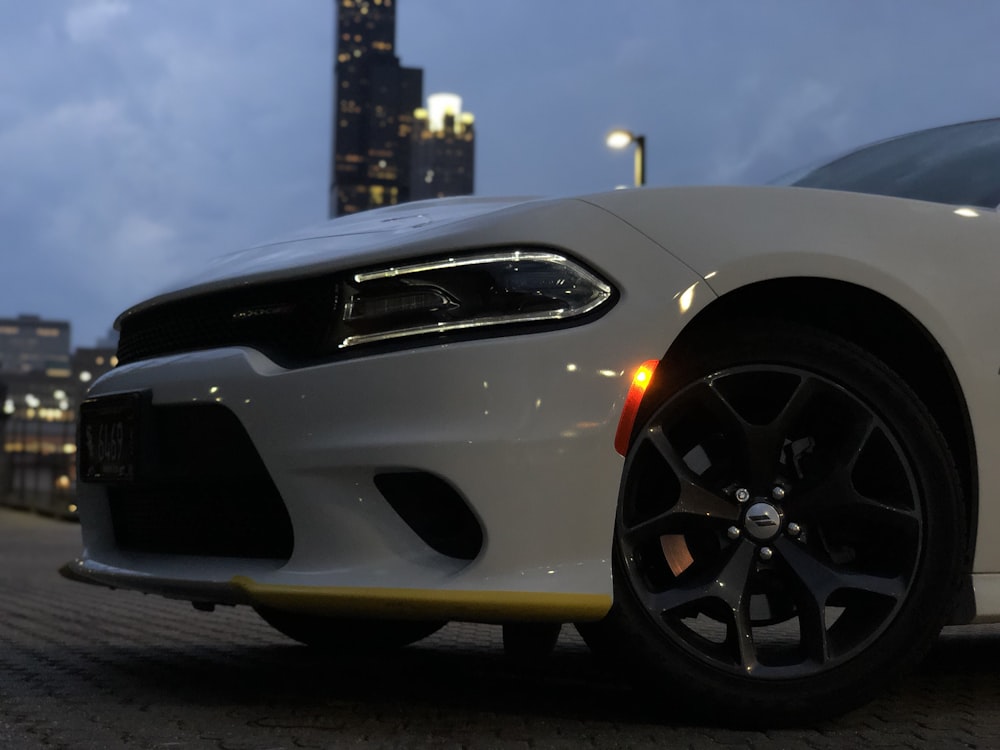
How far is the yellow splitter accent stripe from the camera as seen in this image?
245 cm

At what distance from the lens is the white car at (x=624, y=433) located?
8.20 ft

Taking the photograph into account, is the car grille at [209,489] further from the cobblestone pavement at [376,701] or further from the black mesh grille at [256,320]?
the cobblestone pavement at [376,701]

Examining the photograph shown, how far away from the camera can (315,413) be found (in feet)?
8.46

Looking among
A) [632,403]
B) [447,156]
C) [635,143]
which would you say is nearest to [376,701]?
[632,403]

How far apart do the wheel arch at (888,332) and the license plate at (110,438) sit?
139 cm

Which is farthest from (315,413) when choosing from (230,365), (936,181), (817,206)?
(936,181)

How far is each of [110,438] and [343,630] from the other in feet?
4.27

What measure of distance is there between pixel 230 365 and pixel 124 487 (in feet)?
1.96

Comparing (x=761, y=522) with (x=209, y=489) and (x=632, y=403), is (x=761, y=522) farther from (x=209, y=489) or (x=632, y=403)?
(x=209, y=489)

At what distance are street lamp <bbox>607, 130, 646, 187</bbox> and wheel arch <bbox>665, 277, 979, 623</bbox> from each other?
13.6m

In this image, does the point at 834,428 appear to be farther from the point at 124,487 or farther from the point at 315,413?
the point at 124,487

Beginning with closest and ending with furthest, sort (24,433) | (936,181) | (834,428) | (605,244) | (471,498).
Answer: (471,498), (605,244), (834,428), (936,181), (24,433)

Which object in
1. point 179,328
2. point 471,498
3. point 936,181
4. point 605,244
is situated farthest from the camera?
point 936,181

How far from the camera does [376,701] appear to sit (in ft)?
9.93
